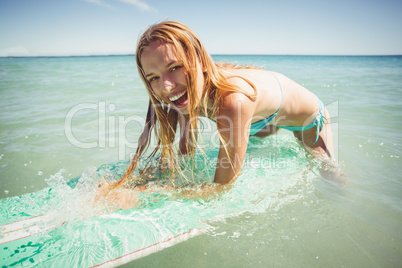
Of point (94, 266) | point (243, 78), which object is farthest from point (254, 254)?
point (243, 78)

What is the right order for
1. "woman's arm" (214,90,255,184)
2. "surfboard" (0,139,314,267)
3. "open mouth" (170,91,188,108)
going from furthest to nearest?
"open mouth" (170,91,188,108) → "woman's arm" (214,90,255,184) → "surfboard" (0,139,314,267)

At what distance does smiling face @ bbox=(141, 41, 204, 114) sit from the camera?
1.40m

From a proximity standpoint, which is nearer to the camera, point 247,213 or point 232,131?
point 232,131

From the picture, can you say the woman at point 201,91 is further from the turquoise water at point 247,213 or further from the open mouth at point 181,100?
the turquoise water at point 247,213

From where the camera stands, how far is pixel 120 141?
3.45 meters

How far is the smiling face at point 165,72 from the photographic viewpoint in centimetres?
140

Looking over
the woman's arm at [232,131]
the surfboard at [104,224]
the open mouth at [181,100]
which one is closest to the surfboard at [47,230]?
the surfboard at [104,224]

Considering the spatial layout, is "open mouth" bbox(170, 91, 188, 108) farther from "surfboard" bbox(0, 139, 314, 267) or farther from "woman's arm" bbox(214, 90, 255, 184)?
"surfboard" bbox(0, 139, 314, 267)

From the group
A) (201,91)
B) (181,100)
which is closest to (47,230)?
(181,100)

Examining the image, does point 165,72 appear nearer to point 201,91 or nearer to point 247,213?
point 201,91

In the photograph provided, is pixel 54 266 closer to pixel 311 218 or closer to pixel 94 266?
pixel 94 266

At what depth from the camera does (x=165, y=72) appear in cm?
145

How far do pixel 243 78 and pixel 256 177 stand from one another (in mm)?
946

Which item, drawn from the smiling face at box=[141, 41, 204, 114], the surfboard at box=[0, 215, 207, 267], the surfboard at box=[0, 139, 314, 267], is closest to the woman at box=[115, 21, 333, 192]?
the smiling face at box=[141, 41, 204, 114]
